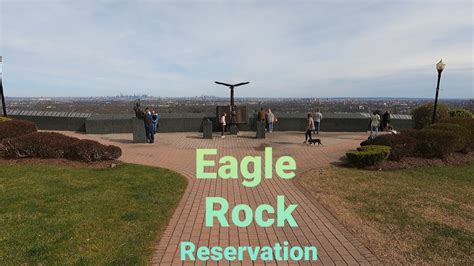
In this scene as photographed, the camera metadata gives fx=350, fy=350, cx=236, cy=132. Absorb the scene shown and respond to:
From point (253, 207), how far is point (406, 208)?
3105 mm

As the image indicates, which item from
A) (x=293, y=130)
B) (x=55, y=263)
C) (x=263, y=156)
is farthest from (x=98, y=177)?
(x=293, y=130)

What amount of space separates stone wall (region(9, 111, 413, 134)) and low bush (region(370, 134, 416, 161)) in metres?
9.42

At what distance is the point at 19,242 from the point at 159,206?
244 centimetres

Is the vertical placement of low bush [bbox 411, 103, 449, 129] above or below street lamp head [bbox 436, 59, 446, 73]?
below

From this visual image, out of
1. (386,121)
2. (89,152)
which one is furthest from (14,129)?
(386,121)

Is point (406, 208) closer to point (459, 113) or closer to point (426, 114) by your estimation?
point (426, 114)

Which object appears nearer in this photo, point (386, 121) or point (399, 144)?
point (399, 144)

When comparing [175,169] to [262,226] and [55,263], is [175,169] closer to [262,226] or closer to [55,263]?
[262,226]

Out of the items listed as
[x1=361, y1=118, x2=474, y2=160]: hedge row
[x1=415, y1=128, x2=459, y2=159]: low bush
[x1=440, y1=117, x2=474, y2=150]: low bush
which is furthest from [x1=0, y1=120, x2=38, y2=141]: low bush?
[x1=440, y1=117, x2=474, y2=150]: low bush

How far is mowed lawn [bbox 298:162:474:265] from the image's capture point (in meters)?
5.19

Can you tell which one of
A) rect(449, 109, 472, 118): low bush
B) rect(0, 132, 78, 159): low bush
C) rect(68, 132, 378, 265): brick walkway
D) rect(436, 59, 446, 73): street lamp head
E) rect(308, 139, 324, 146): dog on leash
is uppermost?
rect(436, 59, 446, 73): street lamp head

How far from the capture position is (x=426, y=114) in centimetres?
1967

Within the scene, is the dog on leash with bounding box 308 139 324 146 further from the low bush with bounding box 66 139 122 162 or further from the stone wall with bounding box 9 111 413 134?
the low bush with bounding box 66 139 122 162

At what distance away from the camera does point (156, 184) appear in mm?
8617
